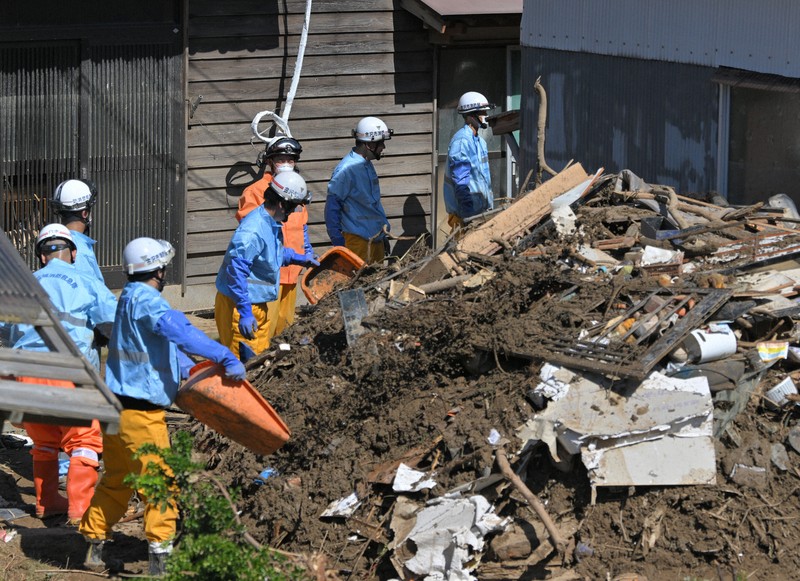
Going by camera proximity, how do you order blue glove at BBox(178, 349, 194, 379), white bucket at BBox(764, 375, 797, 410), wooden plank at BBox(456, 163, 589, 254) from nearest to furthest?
white bucket at BBox(764, 375, 797, 410)
blue glove at BBox(178, 349, 194, 379)
wooden plank at BBox(456, 163, 589, 254)

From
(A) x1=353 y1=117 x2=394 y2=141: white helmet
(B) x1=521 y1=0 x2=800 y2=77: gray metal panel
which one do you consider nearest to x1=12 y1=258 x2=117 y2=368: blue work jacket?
(A) x1=353 y1=117 x2=394 y2=141: white helmet

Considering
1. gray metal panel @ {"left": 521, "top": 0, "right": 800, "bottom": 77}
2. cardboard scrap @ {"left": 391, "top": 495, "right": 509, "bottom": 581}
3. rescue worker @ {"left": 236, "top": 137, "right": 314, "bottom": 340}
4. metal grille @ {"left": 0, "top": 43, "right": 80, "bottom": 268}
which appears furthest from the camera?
metal grille @ {"left": 0, "top": 43, "right": 80, "bottom": 268}

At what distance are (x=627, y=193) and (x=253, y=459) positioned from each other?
11.5 ft

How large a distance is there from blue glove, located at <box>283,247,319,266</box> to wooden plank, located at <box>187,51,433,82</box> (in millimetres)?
3710

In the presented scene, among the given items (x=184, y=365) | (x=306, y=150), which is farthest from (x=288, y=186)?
(x=306, y=150)

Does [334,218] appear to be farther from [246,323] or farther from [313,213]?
[246,323]

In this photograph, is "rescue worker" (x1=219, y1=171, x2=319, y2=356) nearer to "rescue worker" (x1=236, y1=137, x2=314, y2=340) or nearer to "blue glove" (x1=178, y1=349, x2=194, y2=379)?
"rescue worker" (x1=236, y1=137, x2=314, y2=340)

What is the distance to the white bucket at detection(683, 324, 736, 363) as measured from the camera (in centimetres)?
643

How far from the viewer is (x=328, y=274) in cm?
961

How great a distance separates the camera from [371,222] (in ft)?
35.2

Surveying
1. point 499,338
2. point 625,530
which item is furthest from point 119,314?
point 625,530

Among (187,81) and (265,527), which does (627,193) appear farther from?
(187,81)

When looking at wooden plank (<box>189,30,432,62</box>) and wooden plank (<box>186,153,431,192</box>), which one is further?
wooden plank (<box>186,153,431,192</box>)

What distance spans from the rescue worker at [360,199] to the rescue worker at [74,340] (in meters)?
3.60
